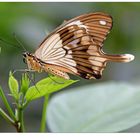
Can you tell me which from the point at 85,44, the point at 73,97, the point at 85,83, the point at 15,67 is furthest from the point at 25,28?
the point at 85,44

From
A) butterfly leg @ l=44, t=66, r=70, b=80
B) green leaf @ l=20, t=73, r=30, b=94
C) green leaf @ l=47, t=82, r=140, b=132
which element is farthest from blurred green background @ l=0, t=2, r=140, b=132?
green leaf @ l=20, t=73, r=30, b=94

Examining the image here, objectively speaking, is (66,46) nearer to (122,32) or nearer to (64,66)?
(64,66)

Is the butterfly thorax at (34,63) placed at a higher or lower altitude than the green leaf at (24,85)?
higher

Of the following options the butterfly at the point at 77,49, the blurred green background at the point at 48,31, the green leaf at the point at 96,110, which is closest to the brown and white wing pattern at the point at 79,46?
the butterfly at the point at 77,49

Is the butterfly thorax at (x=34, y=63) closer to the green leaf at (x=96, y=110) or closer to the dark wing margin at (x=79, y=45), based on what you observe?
the dark wing margin at (x=79, y=45)

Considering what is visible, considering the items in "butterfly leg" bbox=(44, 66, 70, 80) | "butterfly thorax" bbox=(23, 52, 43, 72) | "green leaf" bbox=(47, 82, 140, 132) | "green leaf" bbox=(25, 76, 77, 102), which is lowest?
"green leaf" bbox=(47, 82, 140, 132)

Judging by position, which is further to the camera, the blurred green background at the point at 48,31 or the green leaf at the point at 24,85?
the blurred green background at the point at 48,31

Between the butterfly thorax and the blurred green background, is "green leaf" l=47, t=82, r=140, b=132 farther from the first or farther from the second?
the blurred green background
